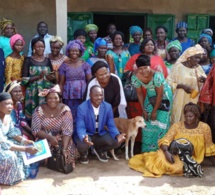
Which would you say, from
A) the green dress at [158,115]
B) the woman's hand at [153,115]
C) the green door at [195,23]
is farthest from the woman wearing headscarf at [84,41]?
the green door at [195,23]

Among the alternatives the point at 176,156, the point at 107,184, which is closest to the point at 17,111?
the point at 107,184

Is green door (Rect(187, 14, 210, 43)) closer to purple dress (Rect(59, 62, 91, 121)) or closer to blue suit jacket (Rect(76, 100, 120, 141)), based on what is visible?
purple dress (Rect(59, 62, 91, 121))

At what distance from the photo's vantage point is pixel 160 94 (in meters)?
5.01

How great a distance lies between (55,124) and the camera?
4.82 metres

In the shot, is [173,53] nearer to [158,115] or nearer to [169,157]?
[158,115]

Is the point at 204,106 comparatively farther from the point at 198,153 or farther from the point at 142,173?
the point at 142,173

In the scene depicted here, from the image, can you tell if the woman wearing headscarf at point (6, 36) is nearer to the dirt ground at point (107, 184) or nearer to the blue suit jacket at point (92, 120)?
the blue suit jacket at point (92, 120)

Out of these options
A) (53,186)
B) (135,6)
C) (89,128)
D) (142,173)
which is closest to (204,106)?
(142,173)

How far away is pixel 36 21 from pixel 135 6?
99.2 inches

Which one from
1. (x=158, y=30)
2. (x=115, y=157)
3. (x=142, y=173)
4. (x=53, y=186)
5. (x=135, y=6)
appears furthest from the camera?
(x=135, y=6)

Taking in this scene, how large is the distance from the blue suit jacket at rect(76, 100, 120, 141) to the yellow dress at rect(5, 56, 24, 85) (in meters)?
1.26

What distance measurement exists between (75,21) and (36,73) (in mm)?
3176

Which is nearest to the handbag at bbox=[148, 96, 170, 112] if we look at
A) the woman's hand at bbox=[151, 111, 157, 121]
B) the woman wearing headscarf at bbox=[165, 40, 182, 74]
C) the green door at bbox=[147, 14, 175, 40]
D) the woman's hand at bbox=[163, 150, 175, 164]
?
the woman's hand at bbox=[151, 111, 157, 121]

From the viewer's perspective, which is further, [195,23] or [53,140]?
[195,23]
